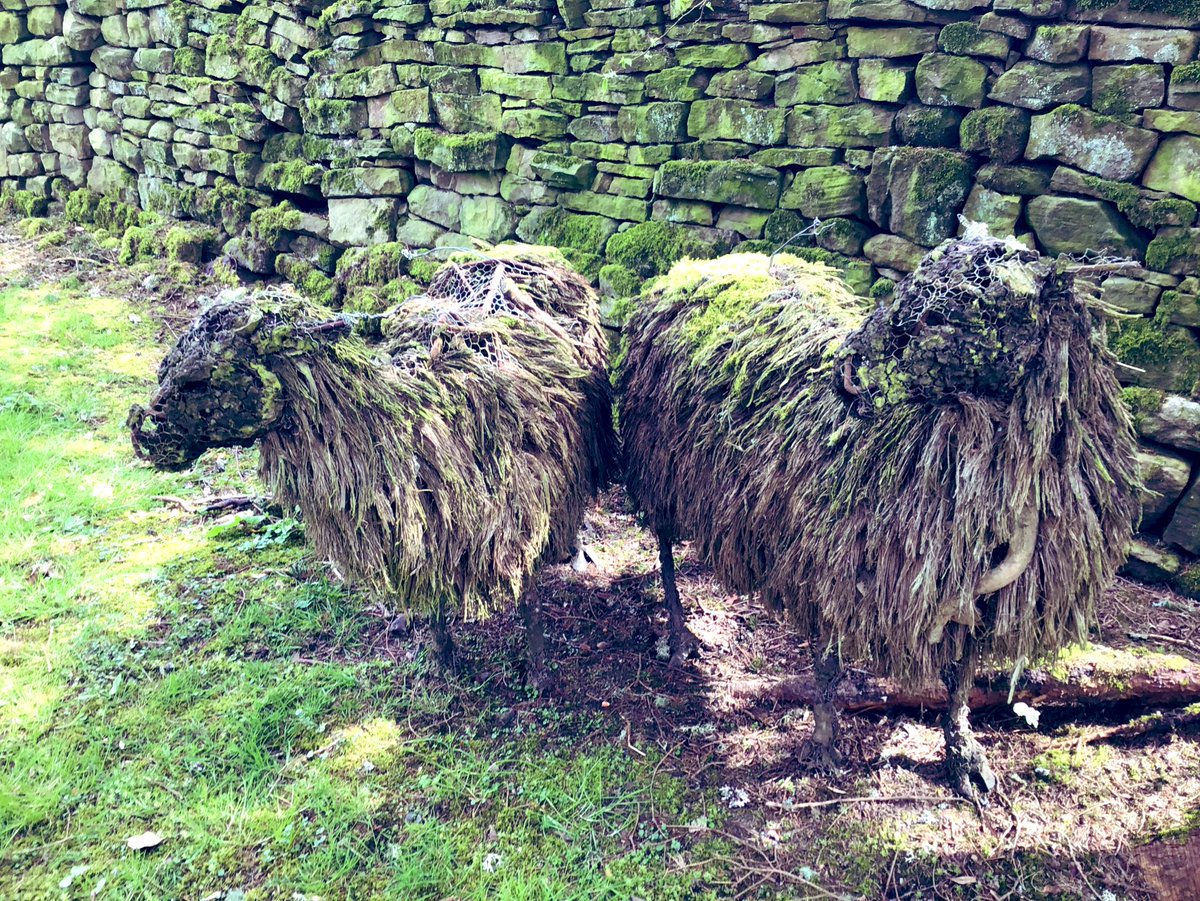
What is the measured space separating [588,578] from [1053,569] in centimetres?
253

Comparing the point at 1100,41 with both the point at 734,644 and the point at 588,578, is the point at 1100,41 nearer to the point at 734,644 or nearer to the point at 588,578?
the point at 734,644

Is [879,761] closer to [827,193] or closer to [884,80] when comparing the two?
[827,193]

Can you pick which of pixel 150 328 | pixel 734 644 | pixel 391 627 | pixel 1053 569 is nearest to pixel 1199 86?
pixel 1053 569

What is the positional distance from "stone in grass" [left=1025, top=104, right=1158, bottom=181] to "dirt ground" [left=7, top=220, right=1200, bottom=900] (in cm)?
197

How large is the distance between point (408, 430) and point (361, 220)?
4563 millimetres

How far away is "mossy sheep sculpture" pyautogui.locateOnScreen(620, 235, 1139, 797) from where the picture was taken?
8.31 ft

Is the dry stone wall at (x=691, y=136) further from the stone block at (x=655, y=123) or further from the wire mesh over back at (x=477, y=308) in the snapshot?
the wire mesh over back at (x=477, y=308)

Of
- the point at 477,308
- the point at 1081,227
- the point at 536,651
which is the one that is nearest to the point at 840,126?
the point at 1081,227

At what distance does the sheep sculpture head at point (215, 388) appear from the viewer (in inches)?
113

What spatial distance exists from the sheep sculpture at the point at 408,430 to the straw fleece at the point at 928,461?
0.72 meters

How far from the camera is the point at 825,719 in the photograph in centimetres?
342

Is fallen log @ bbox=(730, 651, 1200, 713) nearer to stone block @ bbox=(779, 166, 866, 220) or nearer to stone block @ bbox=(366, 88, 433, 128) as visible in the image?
stone block @ bbox=(779, 166, 866, 220)

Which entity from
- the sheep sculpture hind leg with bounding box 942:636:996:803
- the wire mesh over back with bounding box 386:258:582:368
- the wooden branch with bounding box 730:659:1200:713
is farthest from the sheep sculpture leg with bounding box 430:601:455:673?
the sheep sculpture hind leg with bounding box 942:636:996:803

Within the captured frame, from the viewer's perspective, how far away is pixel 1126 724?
11.3ft
